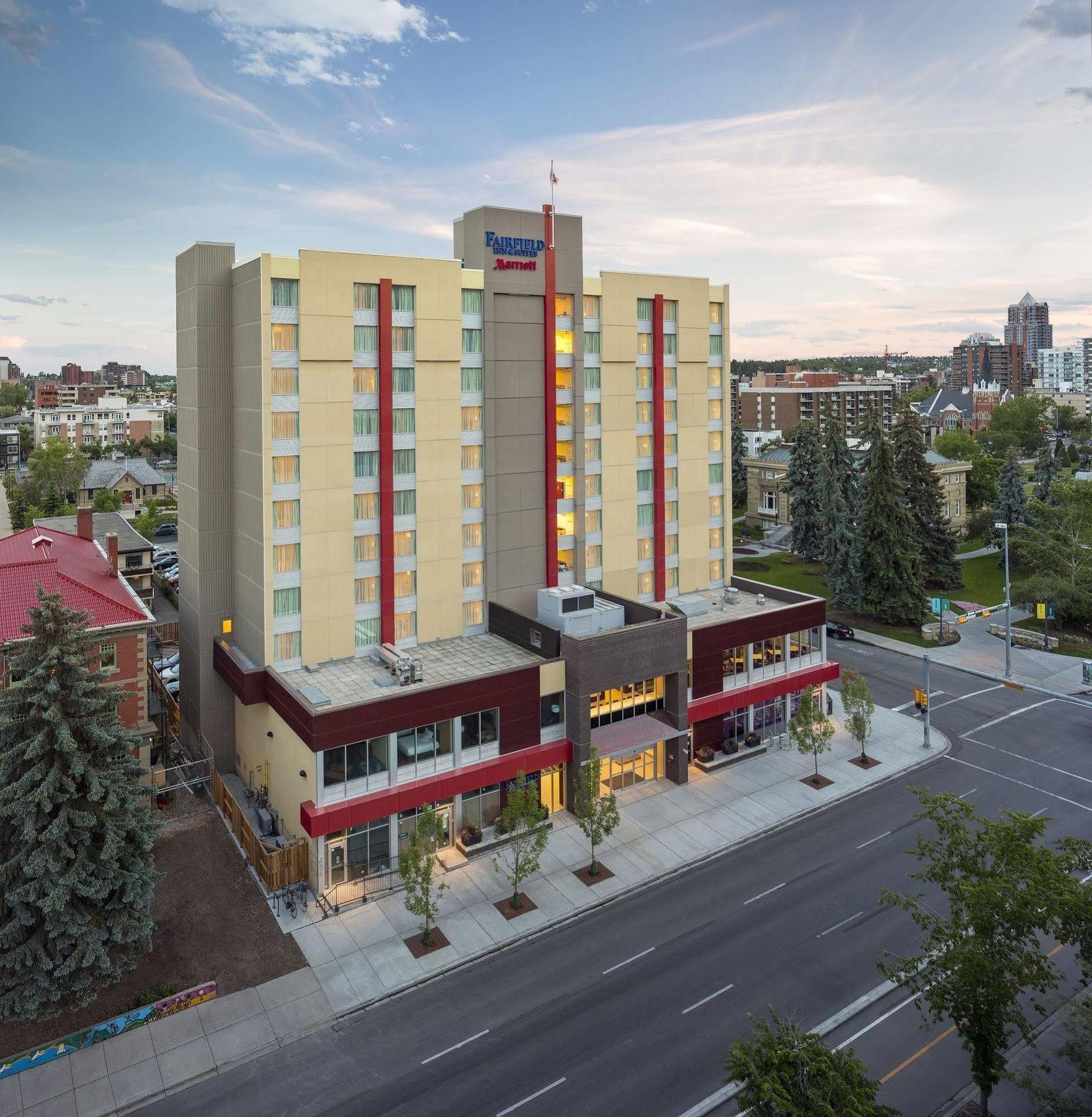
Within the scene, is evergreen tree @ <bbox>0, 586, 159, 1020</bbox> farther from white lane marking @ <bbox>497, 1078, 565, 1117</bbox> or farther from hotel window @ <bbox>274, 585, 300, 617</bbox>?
white lane marking @ <bbox>497, 1078, 565, 1117</bbox>

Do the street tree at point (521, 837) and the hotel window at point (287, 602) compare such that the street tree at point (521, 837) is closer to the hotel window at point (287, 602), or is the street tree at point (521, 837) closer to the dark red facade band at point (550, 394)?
the hotel window at point (287, 602)

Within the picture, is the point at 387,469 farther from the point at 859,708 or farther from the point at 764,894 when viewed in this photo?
the point at 859,708

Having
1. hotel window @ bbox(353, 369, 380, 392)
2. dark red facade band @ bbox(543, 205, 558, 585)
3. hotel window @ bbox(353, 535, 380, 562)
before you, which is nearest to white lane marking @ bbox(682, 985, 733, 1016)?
dark red facade band @ bbox(543, 205, 558, 585)

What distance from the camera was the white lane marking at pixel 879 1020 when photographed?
23700 millimetres

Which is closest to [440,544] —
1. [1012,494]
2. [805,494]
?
[805,494]

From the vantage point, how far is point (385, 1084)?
72.8 feet

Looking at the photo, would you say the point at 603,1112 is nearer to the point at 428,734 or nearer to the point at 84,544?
the point at 428,734

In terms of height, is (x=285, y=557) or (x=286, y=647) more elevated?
(x=285, y=557)

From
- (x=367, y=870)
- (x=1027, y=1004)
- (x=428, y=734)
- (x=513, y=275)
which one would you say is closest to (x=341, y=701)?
(x=428, y=734)

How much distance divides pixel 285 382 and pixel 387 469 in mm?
5766

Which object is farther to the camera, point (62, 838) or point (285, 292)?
point (285, 292)

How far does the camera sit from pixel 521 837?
115ft

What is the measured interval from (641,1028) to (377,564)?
22.4m

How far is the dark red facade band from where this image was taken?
40.7 m
